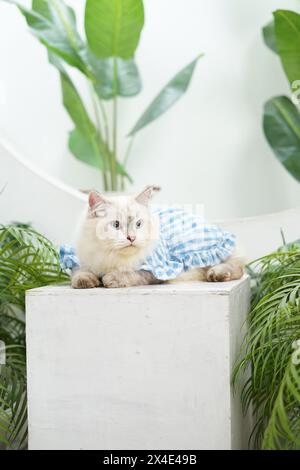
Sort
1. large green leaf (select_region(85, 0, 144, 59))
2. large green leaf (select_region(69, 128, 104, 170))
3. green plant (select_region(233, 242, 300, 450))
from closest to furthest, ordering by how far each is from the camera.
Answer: green plant (select_region(233, 242, 300, 450)), large green leaf (select_region(85, 0, 144, 59)), large green leaf (select_region(69, 128, 104, 170))

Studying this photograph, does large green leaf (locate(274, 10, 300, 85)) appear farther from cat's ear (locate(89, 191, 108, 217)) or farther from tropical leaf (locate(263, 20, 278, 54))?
cat's ear (locate(89, 191, 108, 217))

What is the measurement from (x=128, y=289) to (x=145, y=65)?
1985 millimetres

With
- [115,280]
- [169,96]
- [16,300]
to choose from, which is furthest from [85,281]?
[169,96]

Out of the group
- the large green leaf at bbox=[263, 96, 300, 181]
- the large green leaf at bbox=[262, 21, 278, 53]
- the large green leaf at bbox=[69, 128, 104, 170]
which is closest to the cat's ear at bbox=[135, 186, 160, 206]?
the large green leaf at bbox=[263, 96, 300, 181]

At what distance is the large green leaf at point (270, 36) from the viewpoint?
2803 millimetres

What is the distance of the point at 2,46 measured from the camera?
298cm

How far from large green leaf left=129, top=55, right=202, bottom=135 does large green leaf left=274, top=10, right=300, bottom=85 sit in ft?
2.20

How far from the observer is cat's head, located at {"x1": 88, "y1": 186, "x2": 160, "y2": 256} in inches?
60.2

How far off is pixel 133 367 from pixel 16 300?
2.21 feet

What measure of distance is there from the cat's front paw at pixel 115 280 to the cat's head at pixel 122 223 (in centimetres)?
6

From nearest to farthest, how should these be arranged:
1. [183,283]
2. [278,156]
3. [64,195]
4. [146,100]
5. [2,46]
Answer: [183,283]
[64,195]
[278,156]
[2,46]
[146,100]
